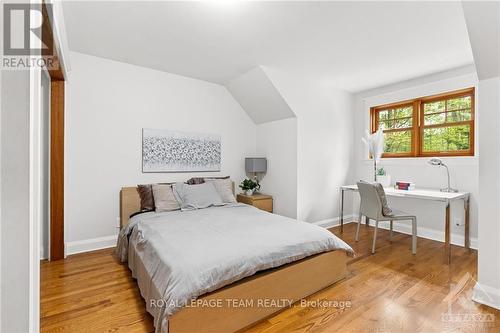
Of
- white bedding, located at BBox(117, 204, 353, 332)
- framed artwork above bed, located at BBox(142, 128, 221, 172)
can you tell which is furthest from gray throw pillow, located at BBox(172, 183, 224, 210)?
framed artwork above bed, located at BBox(142, 128, 221, 172)

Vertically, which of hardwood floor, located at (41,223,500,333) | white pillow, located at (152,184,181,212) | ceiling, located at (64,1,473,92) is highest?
ceiling, located at (64,1,473,92)

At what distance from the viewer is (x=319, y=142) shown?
416 cm

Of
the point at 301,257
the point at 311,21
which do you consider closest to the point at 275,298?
the point at 301,257

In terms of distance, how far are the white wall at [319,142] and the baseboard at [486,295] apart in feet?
7.06

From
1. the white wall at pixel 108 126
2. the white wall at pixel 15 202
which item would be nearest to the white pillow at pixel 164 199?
the white wall at pixel 108 126

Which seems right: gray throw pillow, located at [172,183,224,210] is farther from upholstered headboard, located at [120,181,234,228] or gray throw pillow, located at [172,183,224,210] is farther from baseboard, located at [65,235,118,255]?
baseboard, located at [65,235,118,255]

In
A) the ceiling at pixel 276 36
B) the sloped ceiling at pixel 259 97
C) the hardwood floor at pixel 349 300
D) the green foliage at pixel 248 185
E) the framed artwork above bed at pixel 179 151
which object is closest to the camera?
the hardwood floor at pixel 349 300

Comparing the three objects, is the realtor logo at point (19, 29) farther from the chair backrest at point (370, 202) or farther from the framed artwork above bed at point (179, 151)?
the chair backrest at point (370, 202)

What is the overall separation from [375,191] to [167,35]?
3001 mm

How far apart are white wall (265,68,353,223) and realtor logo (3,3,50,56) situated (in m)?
2.84

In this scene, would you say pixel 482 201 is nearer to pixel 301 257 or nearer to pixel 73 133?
pixel 301 257

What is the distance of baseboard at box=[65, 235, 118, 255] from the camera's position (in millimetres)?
2945

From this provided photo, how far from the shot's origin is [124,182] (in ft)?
10.8

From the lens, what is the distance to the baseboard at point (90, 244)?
9.66 ft
